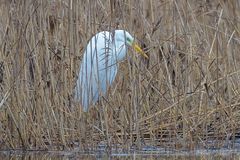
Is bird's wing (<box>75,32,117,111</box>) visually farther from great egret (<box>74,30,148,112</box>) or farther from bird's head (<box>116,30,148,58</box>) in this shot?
bird's head (<box>116,30,148,58</box>)

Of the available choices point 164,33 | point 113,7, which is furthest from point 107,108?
A: point 164,33

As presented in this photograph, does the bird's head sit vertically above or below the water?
above

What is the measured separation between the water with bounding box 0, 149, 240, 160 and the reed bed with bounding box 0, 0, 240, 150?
61 mm

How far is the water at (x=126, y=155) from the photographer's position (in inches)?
214

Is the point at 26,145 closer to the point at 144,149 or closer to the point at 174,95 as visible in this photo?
the point at 144,149

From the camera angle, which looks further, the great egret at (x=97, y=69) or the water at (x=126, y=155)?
the great egret at (x=97, y=69)

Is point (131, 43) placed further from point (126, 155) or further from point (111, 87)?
point (126, 155)

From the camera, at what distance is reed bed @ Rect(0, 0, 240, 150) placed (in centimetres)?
562

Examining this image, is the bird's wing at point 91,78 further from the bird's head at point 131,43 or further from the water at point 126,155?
the water at point 126,155

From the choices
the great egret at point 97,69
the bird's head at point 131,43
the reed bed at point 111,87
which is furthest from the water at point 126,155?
A: the bird's head at point 131,43

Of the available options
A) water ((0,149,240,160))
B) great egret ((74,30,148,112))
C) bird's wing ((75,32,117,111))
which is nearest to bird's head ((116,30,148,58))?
great egret ((74,30,148,112))

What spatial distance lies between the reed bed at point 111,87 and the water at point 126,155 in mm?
61

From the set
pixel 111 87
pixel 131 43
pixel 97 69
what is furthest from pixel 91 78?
pixel 111 87

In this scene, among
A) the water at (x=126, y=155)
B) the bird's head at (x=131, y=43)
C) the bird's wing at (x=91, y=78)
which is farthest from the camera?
the bird's head at (x=131, y=43)
